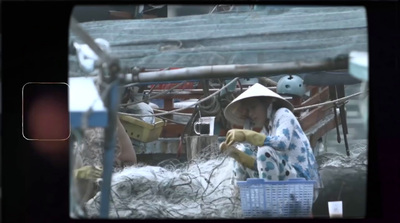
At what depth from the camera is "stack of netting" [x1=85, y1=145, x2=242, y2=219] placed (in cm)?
317

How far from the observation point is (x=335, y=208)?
126 inches

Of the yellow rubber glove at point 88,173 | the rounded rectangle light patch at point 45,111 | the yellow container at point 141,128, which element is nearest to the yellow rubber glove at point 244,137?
the yellow container at point 141,128

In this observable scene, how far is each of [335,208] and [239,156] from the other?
1.69 feet

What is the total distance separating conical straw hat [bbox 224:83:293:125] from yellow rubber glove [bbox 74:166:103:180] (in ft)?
2.12

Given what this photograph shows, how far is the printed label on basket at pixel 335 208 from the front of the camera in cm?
319

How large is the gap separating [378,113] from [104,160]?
1.31 metres

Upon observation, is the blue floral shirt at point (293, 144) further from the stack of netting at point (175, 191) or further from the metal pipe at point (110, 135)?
the metal pipe at point (110, 135)

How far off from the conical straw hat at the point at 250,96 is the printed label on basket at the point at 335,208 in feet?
1.59

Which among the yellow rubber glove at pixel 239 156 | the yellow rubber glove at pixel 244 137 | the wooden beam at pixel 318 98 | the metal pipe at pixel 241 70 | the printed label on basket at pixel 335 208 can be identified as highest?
the metal pipe at pixel 241 70

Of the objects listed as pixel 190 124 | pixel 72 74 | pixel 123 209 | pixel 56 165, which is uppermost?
pixel 72 74

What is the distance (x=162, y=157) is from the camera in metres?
3.15

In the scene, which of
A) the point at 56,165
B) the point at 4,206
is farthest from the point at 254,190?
the point at 4,206

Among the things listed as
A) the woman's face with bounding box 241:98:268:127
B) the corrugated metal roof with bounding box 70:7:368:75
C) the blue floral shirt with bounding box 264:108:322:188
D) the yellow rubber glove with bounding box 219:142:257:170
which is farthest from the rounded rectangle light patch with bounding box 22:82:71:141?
the blue floral shirt with bounding box 264:108:322:188

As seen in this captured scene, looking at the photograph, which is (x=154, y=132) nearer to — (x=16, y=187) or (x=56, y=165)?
(x=56, y=165)
